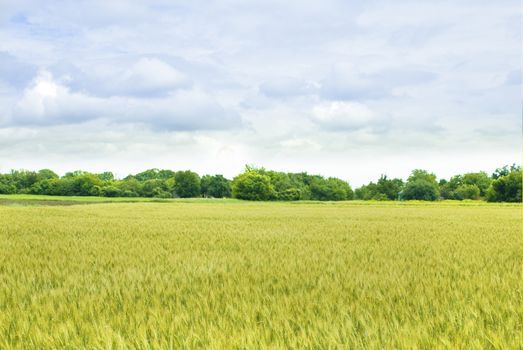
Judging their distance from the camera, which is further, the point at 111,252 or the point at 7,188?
the point at 7,188

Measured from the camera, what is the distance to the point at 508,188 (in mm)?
97438

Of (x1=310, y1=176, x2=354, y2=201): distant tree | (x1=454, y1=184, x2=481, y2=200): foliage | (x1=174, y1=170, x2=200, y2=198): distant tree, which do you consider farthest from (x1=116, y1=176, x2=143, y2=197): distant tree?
(x1=454, y1=184, x2=481, y2=200): foliage

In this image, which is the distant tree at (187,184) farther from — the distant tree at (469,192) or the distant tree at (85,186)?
the distant tree at (469,192)

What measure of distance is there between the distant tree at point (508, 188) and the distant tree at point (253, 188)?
47.1m

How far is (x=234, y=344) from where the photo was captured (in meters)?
3.71

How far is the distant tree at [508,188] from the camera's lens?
95.3 m

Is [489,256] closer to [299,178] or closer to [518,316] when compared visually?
[518,316]

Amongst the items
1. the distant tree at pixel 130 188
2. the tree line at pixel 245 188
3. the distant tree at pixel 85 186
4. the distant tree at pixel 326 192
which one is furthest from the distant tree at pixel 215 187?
the distant tree at pixel 85 186

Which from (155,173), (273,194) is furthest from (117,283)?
(155,173)

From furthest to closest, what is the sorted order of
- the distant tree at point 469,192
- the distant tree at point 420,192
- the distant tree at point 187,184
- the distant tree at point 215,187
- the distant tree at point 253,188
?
the distant tree at point 469,192 < the distant tree at point 215,187 < the distant tree at point 187,184 < the distant tree at point 420,192 < the distant tree at point 253,188

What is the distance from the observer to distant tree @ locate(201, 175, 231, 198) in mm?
128625

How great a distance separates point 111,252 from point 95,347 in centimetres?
715

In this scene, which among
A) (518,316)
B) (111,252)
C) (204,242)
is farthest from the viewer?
(204,242)

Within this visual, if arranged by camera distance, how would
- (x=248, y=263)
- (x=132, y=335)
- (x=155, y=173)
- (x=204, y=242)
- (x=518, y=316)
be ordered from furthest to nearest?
(x=155, y=173) → (x=204, y=242) → (x=248, y=263) → (x=518, y=316) → (x=132, y=335)
